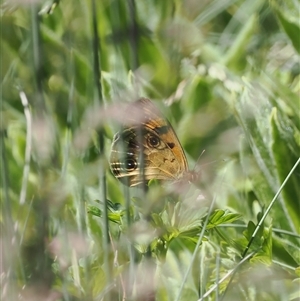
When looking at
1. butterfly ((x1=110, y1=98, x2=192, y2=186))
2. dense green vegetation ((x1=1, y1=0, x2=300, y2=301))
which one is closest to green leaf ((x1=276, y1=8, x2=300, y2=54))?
dense green vegetation ((x1=1, y1=0, x2=300, y2=301))

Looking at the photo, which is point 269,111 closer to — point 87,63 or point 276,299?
point 276,299

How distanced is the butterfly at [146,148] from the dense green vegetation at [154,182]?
3 centimetres

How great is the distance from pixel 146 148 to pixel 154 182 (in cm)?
5

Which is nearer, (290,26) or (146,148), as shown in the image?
(146,148)

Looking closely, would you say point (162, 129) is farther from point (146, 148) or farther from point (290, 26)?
point (290, 26)

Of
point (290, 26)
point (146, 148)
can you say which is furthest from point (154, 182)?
point (290, 26)

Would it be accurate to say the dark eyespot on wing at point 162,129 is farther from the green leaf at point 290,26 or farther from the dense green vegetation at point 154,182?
the green leaf at point 290,26

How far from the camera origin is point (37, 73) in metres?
0.79

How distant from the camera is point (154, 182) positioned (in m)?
0.98

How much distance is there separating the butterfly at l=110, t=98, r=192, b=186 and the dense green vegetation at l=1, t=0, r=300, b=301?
0.08 ft

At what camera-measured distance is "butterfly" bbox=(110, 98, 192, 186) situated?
0.82 meters

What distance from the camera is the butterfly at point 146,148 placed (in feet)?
2.68

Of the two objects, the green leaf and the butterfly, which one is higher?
the butterfly

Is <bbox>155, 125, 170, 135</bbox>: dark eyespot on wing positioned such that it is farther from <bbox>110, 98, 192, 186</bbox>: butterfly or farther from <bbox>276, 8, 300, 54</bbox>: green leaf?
<bbox>276, 8, 300, 54</bbox>: green leaf
